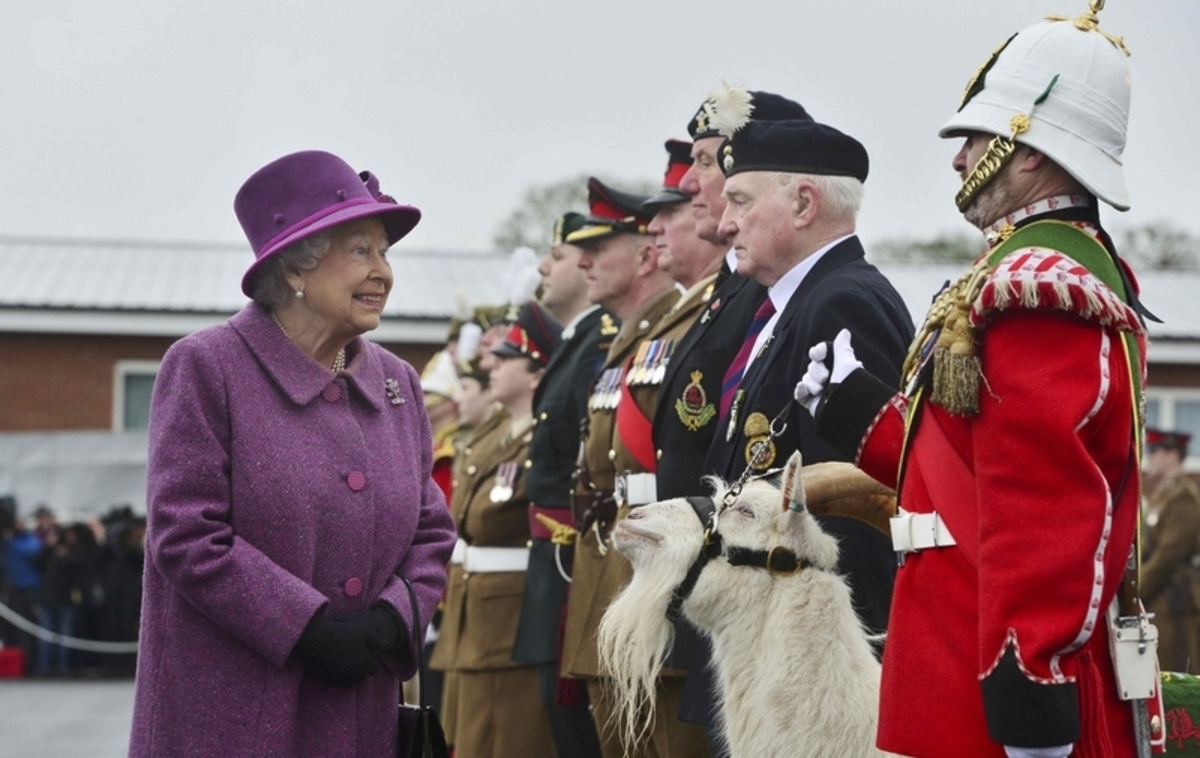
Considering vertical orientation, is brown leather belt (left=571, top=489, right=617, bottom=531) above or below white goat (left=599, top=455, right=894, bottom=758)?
above

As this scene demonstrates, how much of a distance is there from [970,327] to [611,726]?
128 inches

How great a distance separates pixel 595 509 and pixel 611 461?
0.67ft

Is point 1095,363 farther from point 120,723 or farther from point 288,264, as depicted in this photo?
point 120,723

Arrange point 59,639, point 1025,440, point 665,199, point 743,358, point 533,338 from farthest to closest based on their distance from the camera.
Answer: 1. point 59,639
2. point 533,338
3. point 665,199
4. point 743,358
5. point 1025,440

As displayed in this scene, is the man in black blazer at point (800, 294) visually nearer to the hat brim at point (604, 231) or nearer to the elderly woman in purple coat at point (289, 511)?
the elderly woman in purple coat at point (289, 511)

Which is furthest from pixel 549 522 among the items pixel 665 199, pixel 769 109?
pixel 769 109

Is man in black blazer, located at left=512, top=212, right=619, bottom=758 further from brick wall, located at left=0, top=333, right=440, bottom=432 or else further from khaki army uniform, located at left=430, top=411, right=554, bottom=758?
brick wall, located at left=0, top=333, right=440, bottom=432

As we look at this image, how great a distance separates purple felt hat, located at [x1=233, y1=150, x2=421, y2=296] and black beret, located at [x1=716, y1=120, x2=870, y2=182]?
118cm

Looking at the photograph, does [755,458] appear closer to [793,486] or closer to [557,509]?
[793,486]

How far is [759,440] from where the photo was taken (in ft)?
15.4

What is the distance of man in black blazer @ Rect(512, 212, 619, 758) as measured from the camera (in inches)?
279

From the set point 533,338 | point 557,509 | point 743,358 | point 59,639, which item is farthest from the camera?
point 59,639

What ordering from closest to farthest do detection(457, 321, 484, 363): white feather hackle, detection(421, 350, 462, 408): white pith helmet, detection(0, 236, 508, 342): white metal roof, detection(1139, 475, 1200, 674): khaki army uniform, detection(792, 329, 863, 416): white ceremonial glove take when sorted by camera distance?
detection(792, 329, 863, 416): white ceremonial glove, detection(457, 321, 484, 363): white feather hackle, detection(421, 350, 462, 408): white pith helmet, detection(1139, 475, 1200, 674): khaki army uniform, detection(0, 236, 508, 342): white metal roof

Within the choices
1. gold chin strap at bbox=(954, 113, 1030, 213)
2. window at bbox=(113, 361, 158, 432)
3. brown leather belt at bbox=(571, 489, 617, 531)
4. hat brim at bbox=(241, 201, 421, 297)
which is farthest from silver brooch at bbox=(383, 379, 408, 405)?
window at bbox=(113, 361, 158, 432)
